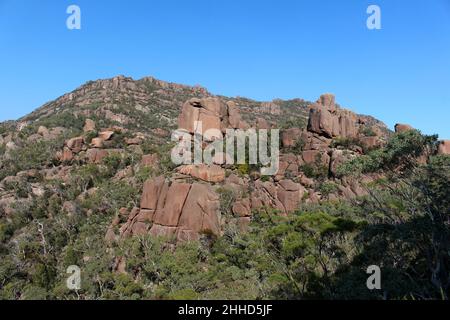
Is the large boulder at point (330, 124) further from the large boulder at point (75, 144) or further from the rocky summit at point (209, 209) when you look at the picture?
the large boulder at point (75, 144)

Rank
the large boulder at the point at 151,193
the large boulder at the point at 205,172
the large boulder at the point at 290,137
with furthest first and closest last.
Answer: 1. the large boulder at the point at 290,137
2. the large boulder at the point at 205,172
3. the large boulder at the point at 151,193

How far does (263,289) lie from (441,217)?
9386mm

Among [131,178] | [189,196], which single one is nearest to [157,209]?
[189,196]

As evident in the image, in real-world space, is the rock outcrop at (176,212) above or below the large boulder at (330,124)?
below

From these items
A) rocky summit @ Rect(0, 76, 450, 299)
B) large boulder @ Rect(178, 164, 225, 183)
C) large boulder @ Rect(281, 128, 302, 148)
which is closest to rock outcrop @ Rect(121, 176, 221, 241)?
rocky summit @ Rect(0, 76, 450, 299)

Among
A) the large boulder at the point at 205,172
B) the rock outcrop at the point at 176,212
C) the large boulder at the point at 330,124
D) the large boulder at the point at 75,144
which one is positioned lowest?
the rock outcrop at the point at 176,212

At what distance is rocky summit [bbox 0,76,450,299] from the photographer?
1958 centimetres

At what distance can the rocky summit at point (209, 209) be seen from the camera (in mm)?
19578

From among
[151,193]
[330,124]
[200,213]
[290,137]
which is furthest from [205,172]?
[330,124]

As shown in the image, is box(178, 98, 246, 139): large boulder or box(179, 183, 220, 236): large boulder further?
box(178, 98, 246, 139): large boulder

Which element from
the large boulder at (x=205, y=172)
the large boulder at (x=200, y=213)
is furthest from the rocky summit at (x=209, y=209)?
the large boulder at (x=205, y=172)

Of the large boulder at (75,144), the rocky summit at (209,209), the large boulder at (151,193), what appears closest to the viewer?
the rocky summit at (209,209)

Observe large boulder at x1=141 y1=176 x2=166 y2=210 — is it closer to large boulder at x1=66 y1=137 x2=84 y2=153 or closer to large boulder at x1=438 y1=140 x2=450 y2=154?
large boulder at x1=438 y1=140 x2=450 y2=154

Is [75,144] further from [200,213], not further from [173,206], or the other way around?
[200,213]
